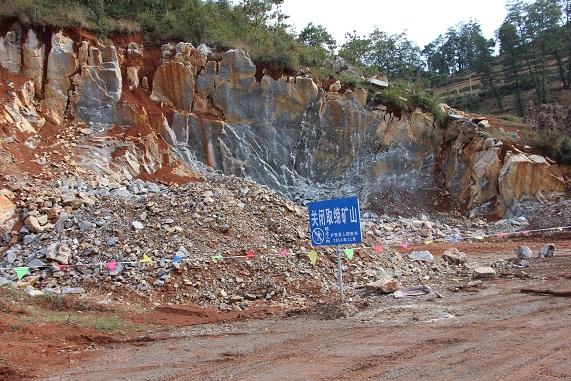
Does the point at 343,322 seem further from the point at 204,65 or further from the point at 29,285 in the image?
the point at 204,65

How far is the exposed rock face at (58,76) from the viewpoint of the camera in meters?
17.2

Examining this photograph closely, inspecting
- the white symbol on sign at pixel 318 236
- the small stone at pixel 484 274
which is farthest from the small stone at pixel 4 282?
the small stone at pixel 484 274

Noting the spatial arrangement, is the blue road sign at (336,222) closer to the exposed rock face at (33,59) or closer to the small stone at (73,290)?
the small stone at (73,290)

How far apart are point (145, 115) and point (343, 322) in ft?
43.8

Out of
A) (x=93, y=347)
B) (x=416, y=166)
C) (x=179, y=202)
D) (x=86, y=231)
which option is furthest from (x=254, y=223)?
(x=416, y=166)

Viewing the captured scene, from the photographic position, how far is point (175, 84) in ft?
64.7

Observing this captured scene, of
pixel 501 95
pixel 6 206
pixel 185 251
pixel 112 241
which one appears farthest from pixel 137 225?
pixel 501 95

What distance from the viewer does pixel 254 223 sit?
12.0 m

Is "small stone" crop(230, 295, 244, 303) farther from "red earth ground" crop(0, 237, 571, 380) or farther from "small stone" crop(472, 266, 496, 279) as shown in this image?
"small stone" crop(472, 266, 496, 279)

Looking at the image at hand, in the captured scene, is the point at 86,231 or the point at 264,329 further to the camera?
the point at 86,231

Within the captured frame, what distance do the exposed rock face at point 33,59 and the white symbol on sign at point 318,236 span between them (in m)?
13.1

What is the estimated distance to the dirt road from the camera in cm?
506

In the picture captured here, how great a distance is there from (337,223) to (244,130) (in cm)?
1288

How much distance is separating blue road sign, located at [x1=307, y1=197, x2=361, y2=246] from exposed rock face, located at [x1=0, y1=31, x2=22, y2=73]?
13733 mm
